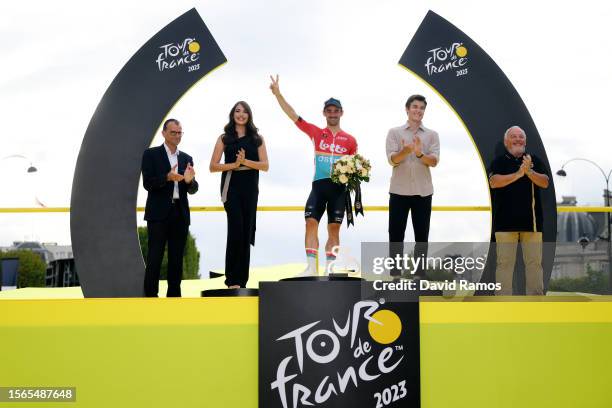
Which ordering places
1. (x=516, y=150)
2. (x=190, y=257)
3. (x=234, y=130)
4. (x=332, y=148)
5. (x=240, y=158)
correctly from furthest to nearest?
1. (x=190, y=257)
2. (x=332, y=148)
3. (x=234, y=130)
4. (x=240, y=158)
5. (x=516, y=150)

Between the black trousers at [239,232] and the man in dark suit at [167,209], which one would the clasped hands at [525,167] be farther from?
the man in dark suit at [167,209]

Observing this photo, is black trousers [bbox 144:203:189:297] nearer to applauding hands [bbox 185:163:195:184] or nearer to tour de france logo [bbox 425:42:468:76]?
applauding hands [bbox 185:163:195:184]

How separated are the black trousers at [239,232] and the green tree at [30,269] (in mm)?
14497

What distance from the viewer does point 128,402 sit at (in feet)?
11.2

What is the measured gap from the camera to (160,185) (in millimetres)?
4574

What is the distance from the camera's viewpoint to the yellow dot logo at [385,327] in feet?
11.2

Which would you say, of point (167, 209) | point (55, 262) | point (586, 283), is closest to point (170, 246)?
point (167, 209)

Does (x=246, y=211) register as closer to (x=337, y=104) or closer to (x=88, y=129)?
(x=337, y=104)

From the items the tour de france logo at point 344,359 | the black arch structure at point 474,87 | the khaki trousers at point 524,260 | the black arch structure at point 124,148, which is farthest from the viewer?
the black arch structure at point 474,87

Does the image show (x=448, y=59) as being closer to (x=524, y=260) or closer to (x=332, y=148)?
(x=332, y=148)

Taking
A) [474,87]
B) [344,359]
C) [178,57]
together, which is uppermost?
[178,57]

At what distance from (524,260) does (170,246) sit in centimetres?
227

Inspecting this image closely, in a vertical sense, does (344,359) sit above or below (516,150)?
below

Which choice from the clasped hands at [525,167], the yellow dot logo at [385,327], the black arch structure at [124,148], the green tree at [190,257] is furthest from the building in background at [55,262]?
the yellow dot logo at [385,327]
